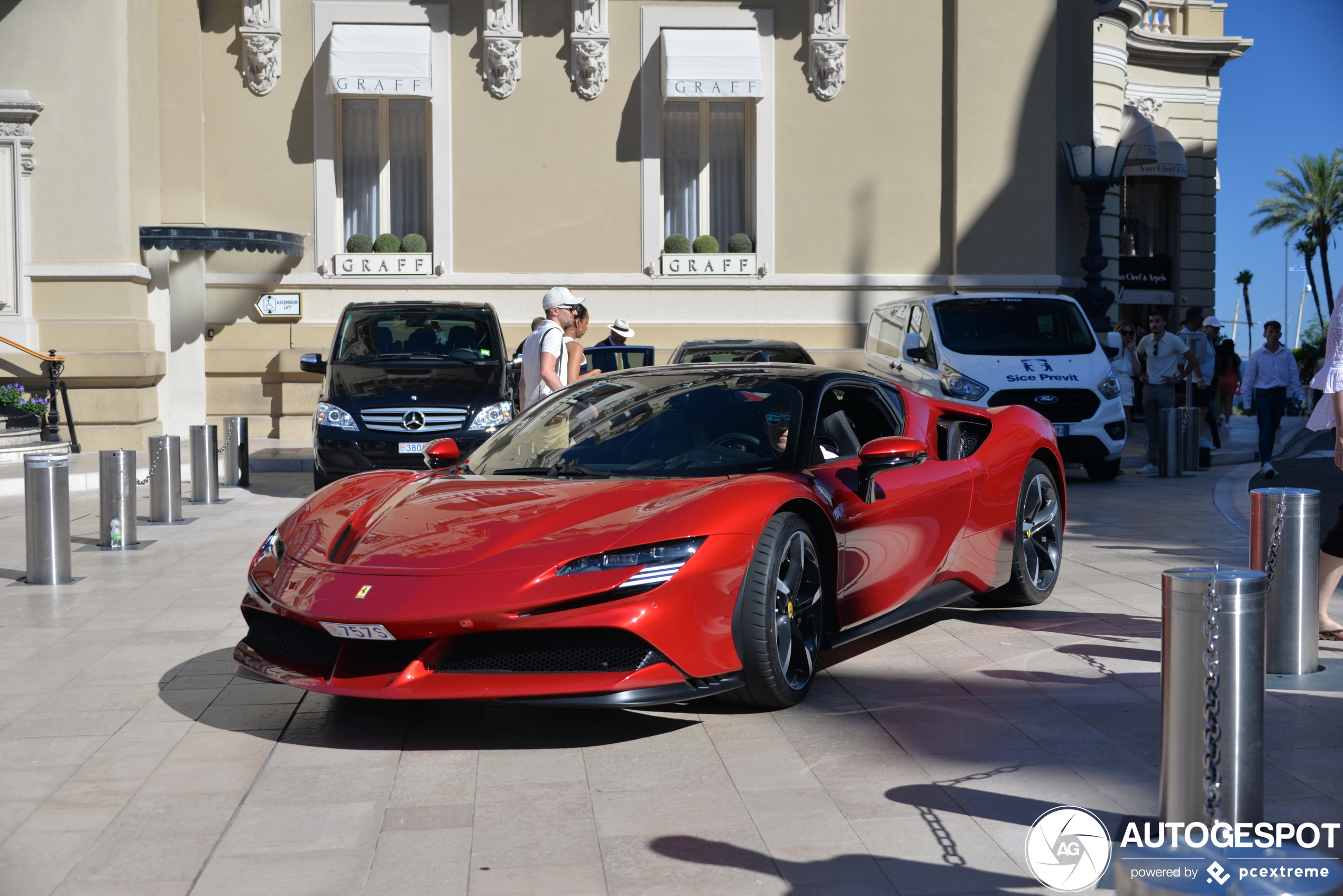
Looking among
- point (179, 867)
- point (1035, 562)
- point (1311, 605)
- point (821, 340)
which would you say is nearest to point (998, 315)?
point (821, 340)

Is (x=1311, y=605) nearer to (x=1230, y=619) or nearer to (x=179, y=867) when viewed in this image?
(x=1230, y=619)

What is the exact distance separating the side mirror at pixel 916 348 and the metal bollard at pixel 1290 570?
881 centimetres

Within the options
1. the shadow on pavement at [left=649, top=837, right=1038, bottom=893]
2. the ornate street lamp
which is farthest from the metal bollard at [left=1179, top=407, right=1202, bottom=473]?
the shadow on pavement at [left=649, top=837, right=1038, bottom=893]

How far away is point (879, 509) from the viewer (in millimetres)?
5586

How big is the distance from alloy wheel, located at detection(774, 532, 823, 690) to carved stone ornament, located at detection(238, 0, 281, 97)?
53.4ft

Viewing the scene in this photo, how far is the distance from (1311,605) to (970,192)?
1503cm

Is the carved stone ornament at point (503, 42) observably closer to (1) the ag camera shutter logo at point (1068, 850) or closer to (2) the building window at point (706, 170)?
(2) the building window at point (706, 170)

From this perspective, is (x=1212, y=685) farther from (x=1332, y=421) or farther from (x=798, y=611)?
(x=1332, y=421)

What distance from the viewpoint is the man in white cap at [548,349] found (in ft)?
29.8

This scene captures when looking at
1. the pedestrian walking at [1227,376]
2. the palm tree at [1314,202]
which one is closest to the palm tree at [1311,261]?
the palm tree at [1314,202]

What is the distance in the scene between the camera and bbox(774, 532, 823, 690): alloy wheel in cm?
493

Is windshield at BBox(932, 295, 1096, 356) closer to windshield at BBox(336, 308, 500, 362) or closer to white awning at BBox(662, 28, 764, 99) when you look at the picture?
windshield at BBox(336, 308, 500, 362)

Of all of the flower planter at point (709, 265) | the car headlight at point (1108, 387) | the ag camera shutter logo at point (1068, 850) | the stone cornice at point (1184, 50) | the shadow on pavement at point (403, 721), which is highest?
the stone cornice at point (1184, 50)

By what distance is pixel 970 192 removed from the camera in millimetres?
19797
